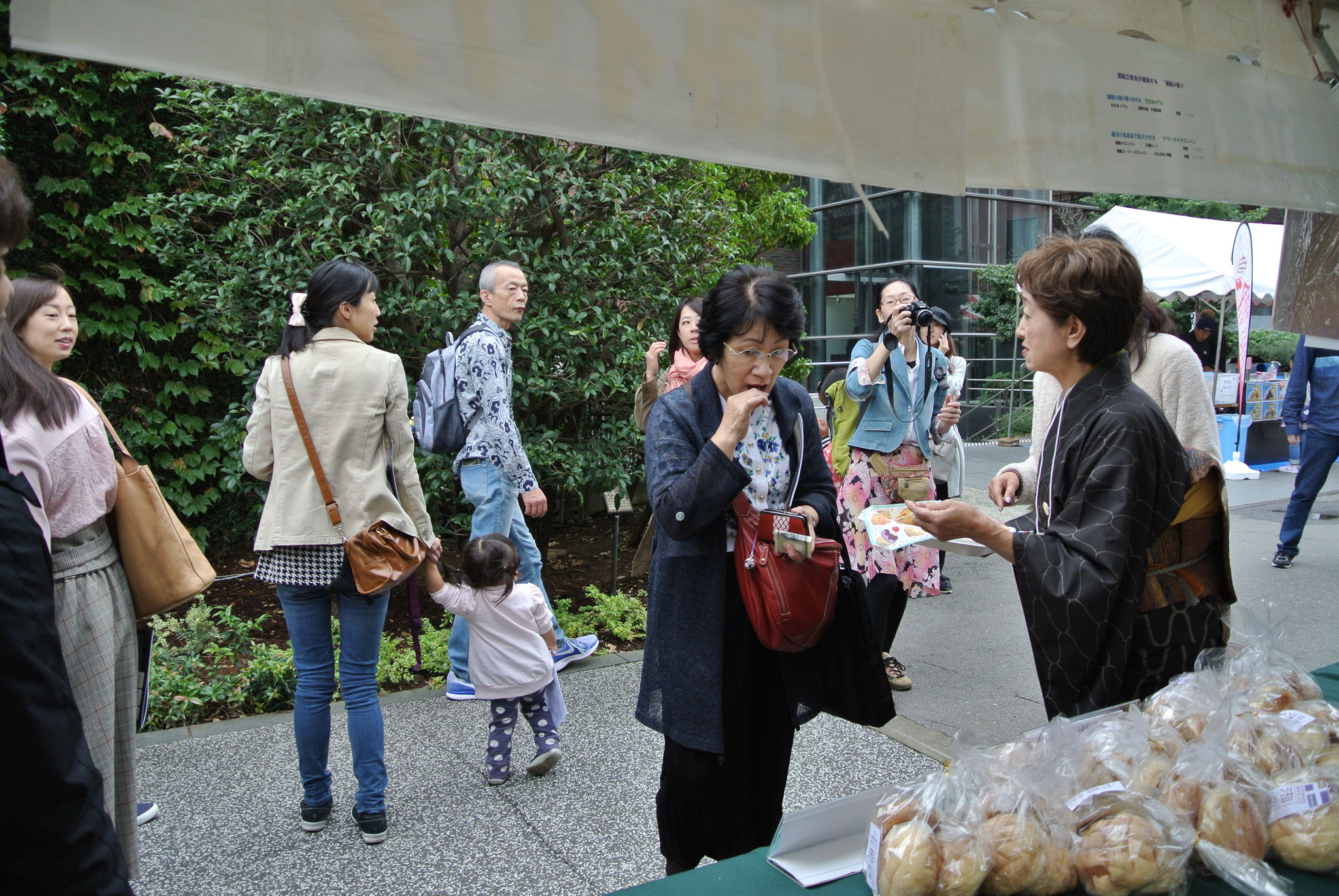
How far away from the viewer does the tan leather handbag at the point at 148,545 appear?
259 cm

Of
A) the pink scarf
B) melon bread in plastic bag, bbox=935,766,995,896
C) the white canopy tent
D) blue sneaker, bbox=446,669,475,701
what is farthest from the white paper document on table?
the pink scarf

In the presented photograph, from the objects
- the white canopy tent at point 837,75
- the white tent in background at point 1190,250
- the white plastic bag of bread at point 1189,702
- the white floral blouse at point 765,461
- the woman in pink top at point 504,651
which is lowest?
the woman in pink top at point 504,651

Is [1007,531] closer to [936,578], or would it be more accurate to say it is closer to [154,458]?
[936,578]

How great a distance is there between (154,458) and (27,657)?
6392 millimetres

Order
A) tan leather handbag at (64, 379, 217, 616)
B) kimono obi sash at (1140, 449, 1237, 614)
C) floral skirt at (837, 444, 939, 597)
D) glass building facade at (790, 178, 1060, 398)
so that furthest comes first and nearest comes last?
glass building facade at (790, 178, 1060, 398) < floral skirt at (837, 444, 939, 597) < tan leather handbag at (64, 379, 217, 616) < kimono obi sash at (1140, 449, 1237, 614)

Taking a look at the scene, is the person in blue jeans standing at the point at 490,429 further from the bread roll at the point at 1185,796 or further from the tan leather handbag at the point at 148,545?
the bread roll at the point at 1185,796

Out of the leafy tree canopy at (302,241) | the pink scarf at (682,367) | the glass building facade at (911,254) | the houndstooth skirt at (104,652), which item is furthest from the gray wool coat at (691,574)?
the glass building facade at (911,254)

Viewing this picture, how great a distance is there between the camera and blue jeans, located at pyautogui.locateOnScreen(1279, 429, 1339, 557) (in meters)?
6.67

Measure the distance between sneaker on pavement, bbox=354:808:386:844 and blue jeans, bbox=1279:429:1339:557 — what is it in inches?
266

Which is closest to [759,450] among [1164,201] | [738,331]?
[738,331]

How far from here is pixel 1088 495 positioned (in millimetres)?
1813

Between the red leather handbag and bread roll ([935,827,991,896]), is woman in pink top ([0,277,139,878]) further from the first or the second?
bread roll ([935,827,991,896])

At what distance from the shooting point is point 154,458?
6.73 m

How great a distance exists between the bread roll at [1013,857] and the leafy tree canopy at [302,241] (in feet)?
14.9
